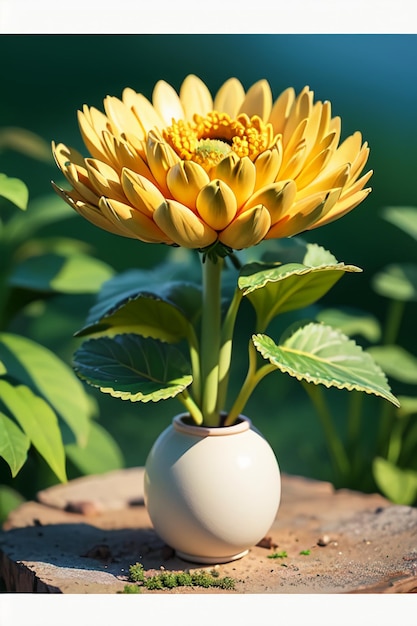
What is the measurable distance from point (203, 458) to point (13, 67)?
89cm

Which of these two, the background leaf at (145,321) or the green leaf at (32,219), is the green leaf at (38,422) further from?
the green leaf at (32,219)

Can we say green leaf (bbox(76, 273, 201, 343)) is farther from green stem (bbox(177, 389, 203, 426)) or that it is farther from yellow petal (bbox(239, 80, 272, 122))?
yellow petal (bbox(239, 80, 272, 122))

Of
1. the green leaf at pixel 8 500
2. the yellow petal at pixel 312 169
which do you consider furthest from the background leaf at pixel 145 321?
the green leaf at pixel 8 500

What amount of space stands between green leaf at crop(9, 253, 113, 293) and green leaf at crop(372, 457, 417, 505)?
0.54m

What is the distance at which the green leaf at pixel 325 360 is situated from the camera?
0.87 m

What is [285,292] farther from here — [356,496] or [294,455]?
[294,455]

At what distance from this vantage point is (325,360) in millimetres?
964

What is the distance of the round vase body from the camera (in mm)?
933

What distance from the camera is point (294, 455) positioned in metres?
1.60

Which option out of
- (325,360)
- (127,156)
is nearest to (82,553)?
(325,360)

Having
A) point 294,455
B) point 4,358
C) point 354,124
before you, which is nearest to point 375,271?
point 354,124

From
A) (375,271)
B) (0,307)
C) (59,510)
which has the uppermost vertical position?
(375,271)

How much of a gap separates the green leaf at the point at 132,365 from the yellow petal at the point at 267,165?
0.23 m

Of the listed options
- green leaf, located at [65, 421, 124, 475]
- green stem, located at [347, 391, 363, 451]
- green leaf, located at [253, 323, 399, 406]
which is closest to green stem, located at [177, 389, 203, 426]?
green leaf, located at [253, 323, 399, 406]
